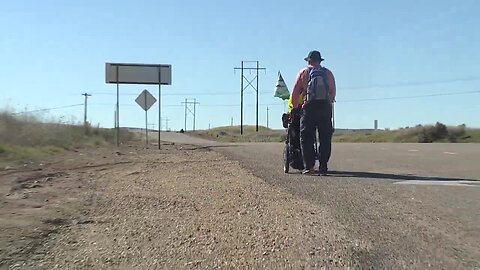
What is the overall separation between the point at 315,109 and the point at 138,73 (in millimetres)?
28645

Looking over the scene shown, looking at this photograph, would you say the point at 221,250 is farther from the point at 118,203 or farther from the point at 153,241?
the point at 118,203

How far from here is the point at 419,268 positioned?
4.97 meters

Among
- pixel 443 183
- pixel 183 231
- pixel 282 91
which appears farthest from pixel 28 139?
pixel 183 231

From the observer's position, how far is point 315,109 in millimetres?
11844

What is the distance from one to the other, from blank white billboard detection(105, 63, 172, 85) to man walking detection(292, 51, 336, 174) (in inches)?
1064

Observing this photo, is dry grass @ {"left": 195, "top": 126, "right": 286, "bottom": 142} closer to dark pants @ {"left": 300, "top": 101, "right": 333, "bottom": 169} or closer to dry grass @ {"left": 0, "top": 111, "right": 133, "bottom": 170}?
dry grass @ {"left": 0, "top": 111, "right": 133, "bottom": 170}

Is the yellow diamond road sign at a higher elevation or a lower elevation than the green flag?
higher

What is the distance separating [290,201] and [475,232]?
238 cm

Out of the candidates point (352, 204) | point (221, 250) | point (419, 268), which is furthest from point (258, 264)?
point (352, 204)

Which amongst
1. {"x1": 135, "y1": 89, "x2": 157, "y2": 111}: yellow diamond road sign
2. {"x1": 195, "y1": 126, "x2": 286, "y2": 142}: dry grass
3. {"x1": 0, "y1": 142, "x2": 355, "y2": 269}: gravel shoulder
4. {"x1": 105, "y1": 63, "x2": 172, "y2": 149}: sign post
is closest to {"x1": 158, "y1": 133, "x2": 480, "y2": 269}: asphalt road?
{"x1": 0, "y1": 142, "x2": 355, "y2": 269}: gravel shoulder

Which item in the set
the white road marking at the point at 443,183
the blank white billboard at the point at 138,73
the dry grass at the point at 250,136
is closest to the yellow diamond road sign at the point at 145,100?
the blank white billboard at the point at 138,73

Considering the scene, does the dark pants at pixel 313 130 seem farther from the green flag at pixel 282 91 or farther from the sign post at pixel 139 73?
the sign post at pixel 139 73

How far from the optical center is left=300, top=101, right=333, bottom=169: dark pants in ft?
38.9

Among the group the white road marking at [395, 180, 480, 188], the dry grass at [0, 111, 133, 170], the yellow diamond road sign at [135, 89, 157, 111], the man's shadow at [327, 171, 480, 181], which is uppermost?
the yellow diamond road sign at [135, 89, 157, 111]
